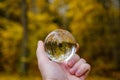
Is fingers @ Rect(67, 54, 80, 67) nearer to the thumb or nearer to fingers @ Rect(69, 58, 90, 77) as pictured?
fingers @ Rect(69, 58, 90, 77)

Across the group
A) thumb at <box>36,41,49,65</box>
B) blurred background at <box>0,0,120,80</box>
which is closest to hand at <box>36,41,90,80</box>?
thumb at <box>36,41,49,65</box>

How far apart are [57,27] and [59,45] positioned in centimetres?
1462

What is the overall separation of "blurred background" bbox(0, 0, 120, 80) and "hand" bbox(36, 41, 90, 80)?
39.9 ft

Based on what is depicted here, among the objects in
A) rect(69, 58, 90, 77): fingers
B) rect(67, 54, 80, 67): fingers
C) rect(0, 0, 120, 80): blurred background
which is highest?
rect(0, 0, 120, 80): blurred background

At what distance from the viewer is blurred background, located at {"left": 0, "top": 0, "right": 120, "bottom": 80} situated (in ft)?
Result: 54.3

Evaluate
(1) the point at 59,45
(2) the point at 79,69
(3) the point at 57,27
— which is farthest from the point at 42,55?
(3) the point at 57,27

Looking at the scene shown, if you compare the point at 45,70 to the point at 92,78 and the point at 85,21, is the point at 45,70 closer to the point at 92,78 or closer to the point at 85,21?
the point at 92,78

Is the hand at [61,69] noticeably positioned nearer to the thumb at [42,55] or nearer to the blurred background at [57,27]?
the thumb at [42,55]

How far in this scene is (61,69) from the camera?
288cm

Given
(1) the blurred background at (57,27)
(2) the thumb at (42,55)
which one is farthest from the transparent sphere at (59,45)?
(1) the blurred background at (57,27)

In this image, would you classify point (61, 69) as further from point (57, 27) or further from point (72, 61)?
point (57, 27)

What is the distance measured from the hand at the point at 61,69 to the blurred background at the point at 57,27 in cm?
1215

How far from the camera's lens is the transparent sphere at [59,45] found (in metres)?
2.78

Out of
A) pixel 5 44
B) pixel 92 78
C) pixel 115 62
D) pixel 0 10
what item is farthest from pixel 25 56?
pixel 115 62
